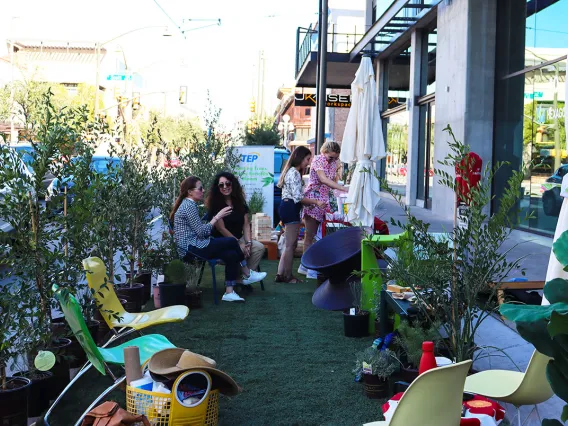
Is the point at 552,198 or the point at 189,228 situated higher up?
the point at 552,198

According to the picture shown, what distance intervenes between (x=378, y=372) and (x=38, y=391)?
210cm

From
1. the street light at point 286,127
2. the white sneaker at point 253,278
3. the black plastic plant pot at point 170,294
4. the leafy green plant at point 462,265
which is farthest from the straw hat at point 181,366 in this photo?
the street light at point 286,127

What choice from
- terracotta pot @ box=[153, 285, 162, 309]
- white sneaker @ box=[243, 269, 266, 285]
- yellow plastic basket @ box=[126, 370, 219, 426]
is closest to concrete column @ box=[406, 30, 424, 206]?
white sneaker @ box=[243, 269, 266, 285]

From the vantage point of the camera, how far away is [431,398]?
2.41m

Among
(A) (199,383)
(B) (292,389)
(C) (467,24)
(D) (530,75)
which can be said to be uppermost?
(C) (467,24)

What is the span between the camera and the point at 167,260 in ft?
25.3

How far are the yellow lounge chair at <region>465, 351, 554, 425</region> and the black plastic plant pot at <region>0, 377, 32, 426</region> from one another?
7.80 ft

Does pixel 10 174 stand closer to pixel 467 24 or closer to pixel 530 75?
pixel 530 75

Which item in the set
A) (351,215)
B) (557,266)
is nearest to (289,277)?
(351,215)

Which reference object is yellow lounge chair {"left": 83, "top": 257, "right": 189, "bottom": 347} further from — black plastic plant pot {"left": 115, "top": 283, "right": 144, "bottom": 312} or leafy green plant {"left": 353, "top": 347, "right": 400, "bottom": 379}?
leafy green plant {"left": 353, "top": 347, "right": 400, "bottom": 379}

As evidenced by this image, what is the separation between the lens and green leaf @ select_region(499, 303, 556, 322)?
1.49 metres

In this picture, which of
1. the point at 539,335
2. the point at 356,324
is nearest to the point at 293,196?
the point at 356,324

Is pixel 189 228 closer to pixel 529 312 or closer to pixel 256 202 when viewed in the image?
pixel 256 202

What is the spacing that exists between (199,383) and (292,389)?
1055mm
